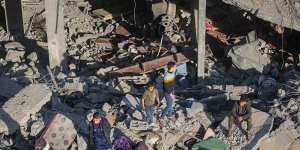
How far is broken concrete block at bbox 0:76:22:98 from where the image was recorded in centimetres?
1894

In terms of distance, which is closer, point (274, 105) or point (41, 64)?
point (274, 105)

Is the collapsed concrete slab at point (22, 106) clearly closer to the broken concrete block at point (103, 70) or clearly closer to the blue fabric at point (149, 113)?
the broken concrete block at point (103, 70)

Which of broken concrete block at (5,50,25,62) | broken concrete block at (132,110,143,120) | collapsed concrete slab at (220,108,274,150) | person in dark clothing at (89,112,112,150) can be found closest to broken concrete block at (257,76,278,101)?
collapsed concrete slab at (220,108,274,150)

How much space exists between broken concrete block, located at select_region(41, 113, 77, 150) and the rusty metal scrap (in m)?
3.52

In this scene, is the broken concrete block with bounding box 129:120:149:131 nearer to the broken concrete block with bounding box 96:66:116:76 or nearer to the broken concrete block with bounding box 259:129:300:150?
the broken concrete block with bounding box 259:129:300:150

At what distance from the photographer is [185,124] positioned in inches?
688

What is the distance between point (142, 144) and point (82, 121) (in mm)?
2062

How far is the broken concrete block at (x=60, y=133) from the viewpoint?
16781mm

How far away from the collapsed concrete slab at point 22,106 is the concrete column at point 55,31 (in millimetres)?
2226

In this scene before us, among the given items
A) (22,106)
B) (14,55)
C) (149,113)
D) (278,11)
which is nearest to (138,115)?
(149,113)

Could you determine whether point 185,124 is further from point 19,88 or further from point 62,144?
point 19,88

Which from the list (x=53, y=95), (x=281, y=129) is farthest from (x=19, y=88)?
(x=281, y=129)

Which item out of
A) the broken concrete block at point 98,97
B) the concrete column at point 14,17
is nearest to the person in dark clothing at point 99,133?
the broken concrete block at point 98,97

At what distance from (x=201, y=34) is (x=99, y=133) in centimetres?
494
